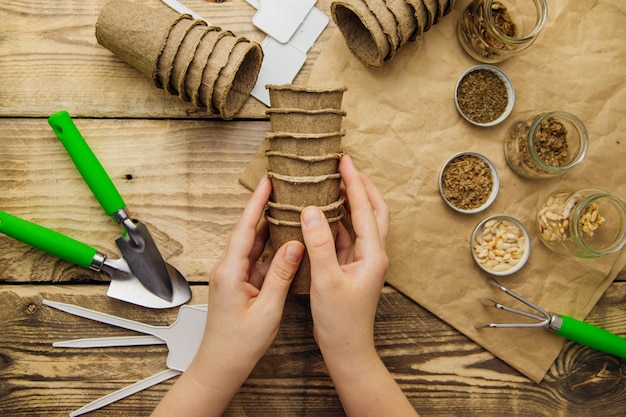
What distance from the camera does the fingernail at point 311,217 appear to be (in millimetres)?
876

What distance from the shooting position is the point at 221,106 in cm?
106

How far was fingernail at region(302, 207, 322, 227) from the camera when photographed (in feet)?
2.88

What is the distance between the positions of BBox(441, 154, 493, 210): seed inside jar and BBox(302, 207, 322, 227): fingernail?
422 millimetres

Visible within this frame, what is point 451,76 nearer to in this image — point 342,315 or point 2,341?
point 342,315

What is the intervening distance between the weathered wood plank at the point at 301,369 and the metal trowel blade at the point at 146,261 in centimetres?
9

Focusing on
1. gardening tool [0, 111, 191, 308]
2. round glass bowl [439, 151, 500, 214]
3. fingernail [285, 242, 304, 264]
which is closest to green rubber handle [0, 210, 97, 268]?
gardening tool [0, 111, 191, 308]

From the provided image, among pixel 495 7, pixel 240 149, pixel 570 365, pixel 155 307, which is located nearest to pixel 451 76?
pixel 495 7

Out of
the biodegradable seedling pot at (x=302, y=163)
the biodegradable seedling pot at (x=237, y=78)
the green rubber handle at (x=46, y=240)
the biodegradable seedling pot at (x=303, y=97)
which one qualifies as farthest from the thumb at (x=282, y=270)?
the green rubber handle at (x=46, y=240)

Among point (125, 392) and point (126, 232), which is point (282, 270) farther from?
point (125, 392)

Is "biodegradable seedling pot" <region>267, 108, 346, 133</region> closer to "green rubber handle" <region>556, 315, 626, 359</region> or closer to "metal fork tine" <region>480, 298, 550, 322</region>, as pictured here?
"metal fork tine" <region>480, 298, 550, 322</region>

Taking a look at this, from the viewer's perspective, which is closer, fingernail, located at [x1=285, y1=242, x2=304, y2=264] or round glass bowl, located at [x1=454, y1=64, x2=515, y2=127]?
fingernail, located at [x1=285, y1=242, x2=304, y2=264]

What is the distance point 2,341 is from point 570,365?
5.03ft

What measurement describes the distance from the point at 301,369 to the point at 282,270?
43 cm

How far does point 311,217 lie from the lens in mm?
883
